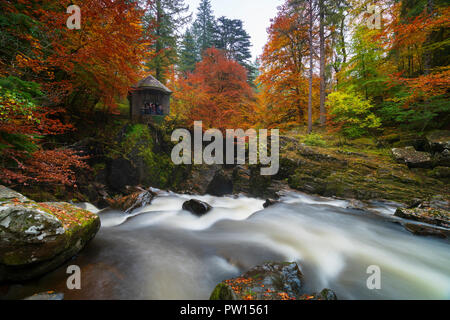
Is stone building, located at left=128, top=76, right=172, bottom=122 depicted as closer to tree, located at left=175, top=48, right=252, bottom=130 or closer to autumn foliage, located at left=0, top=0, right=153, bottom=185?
tree, located at left=175, top=48, right=252, bottom=130

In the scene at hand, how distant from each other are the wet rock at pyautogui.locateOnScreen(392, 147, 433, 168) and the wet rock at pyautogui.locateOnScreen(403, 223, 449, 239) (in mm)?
3468

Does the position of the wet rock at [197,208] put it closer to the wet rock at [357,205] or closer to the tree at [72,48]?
the tree at [72,48]

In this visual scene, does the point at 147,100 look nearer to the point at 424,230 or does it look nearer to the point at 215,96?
the point at 215,96

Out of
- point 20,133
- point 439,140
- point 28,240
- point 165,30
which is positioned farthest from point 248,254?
point 165,30

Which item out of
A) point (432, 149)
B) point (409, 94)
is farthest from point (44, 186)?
point (409, 94)

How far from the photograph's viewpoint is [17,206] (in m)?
2.69

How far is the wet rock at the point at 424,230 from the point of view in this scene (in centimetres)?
449

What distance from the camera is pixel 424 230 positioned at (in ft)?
15.3

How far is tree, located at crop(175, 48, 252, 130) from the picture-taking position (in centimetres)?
1120

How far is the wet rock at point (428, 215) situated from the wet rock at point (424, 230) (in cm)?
43

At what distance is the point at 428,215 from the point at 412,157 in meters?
3.19

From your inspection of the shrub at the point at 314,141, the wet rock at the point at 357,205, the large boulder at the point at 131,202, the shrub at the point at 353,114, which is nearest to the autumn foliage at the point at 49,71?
the large boulder at the point at 131,202

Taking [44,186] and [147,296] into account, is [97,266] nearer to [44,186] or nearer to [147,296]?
[147,296]

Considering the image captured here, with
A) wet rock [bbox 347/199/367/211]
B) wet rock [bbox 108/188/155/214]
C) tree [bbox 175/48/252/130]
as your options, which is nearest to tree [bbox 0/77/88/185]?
wet rock [bbox 108/188/155/214]
